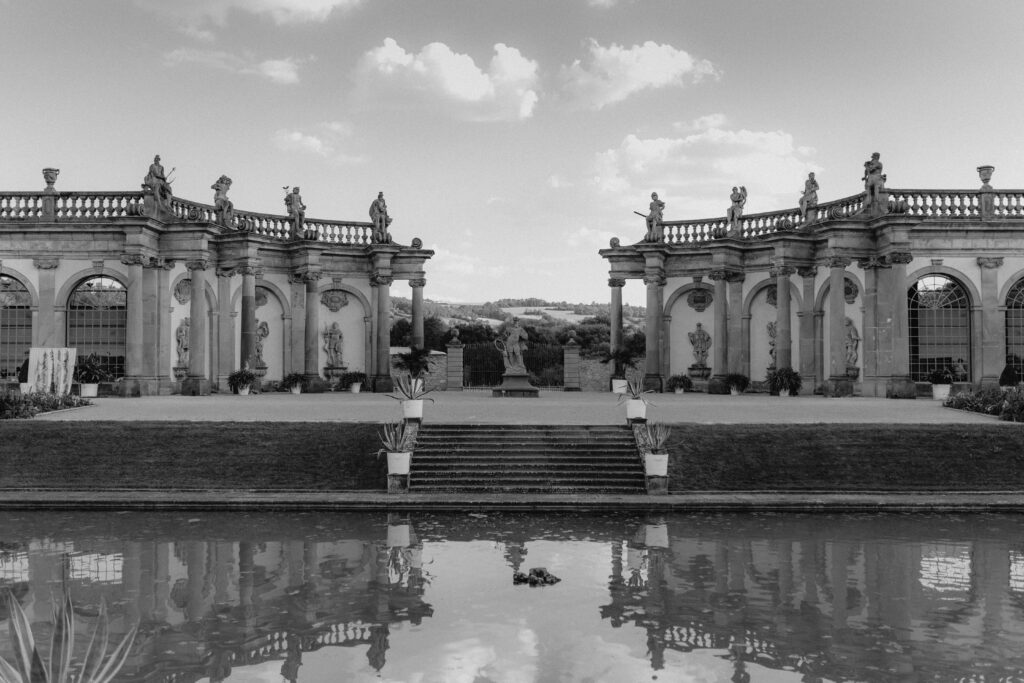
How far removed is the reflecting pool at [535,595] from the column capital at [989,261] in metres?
19.8

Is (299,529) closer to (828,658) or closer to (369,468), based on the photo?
(369,468)

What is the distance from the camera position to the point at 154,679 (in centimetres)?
611

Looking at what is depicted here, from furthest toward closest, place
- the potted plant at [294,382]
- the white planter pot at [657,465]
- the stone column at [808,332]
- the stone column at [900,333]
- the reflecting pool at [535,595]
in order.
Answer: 1. the potted plant at [294,382]
2. the stone column at [808,332]
3. the stone column at [900,333]
4. the white planter pot at [657,465]
5. the reflecting pool at [535,595]

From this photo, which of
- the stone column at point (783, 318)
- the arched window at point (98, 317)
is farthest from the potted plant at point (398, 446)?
the stone column at point (783, 318)

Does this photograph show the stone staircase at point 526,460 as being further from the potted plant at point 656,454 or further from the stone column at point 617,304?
the stone column at point 617,304

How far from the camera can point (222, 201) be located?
107 feet

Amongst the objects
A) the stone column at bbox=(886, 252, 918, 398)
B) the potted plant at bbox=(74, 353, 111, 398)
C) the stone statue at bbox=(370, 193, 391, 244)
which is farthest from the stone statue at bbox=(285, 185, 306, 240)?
the stone column at bbox=(886, 252, 918, 398)

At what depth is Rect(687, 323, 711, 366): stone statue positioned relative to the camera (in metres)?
35.2

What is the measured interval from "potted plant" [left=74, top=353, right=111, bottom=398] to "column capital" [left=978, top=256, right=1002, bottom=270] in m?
29.3

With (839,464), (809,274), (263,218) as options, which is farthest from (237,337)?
(839,464)

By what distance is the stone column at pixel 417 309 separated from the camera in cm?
3597

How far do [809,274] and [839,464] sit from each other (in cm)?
1782

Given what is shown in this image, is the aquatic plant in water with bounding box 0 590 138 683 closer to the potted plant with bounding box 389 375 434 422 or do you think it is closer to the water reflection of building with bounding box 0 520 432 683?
the water reflection of building with bounding box 0 520 432 683

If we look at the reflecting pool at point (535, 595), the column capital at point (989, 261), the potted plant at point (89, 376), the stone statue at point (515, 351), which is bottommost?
the reflecting pool at point (535, 595)
